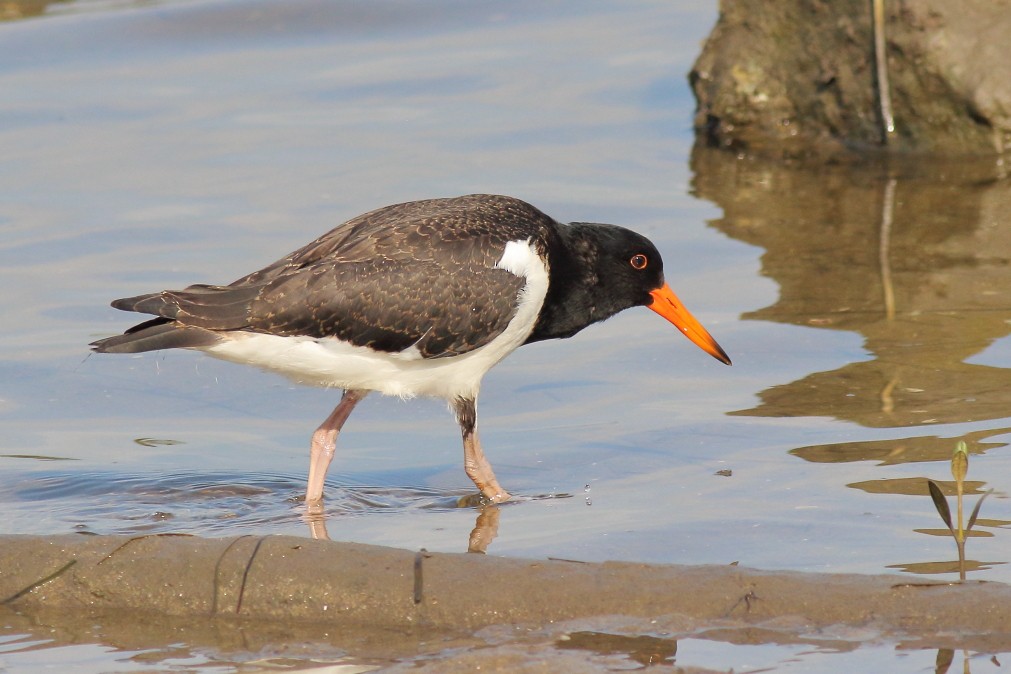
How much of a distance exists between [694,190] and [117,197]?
160 inches

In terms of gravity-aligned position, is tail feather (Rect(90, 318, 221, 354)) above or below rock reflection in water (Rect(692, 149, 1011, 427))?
below

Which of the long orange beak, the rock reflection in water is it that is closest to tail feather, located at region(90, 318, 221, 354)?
the long orange beak

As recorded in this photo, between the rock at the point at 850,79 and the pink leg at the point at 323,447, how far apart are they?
A: 19.0ft

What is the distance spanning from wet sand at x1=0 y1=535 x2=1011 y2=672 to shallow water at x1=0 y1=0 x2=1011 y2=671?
0.32m

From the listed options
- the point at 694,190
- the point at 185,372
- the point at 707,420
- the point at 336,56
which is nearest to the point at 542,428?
the point at 707,420

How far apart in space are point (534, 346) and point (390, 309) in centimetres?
214

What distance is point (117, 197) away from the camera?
10.6 meters

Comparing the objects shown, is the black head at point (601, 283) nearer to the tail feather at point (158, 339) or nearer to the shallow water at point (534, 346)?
the shallow water at point (534, 346)

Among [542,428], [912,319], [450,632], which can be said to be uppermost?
[912,319]

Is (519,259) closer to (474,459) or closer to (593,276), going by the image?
(593,276)

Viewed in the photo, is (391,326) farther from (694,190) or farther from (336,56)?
(336,56)

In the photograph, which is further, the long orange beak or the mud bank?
the long orange beak

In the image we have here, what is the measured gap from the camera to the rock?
10.9 m

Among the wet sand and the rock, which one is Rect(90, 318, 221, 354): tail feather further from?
the rock
